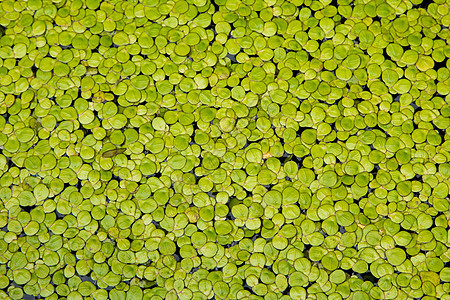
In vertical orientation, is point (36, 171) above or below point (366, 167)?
below

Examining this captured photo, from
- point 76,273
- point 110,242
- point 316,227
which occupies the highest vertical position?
point 316,227

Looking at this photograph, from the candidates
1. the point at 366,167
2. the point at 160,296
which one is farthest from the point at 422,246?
the point at 160,296

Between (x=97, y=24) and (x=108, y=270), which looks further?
(x=97, y=24)

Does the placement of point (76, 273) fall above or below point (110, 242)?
below

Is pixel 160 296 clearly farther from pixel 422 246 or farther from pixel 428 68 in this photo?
pixel 428 68

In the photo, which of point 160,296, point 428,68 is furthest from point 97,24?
point 428,68

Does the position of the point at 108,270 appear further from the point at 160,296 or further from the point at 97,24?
the point at 97,24
